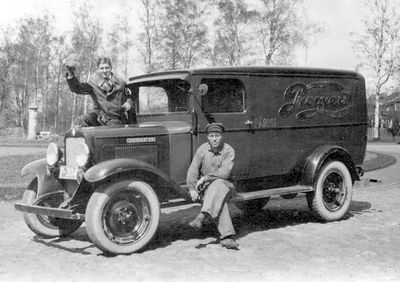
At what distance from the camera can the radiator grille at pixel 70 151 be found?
19.5 feet

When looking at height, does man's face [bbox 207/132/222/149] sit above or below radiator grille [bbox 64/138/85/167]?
above

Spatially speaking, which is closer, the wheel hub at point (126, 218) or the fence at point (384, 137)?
the wheel hub at point (126, 218)

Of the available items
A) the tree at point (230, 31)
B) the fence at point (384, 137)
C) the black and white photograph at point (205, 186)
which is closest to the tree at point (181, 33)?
the tree at point (230, 31)

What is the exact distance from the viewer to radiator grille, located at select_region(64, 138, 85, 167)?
19.5 ft

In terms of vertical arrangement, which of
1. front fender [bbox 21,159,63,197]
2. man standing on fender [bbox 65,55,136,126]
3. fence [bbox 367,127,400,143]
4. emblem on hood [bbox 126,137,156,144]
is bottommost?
fence [bbox 367,127,400,143]

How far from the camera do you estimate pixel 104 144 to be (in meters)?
5.70

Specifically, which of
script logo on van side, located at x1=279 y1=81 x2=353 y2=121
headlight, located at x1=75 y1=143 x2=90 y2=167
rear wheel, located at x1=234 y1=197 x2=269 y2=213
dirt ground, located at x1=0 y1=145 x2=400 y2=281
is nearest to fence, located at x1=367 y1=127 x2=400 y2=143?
script logo on van side, located at x1=279 y1=81 x2=353 y2=121

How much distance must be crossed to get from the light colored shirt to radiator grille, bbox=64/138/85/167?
4.36 feet

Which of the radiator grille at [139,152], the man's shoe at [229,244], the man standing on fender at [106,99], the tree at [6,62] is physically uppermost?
the tree at [6,62]

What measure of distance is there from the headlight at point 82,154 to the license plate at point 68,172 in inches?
8.7

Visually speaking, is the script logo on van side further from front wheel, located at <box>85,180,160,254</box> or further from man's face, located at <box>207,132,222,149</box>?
front wheel, located at <box>85,180,160,254</box>

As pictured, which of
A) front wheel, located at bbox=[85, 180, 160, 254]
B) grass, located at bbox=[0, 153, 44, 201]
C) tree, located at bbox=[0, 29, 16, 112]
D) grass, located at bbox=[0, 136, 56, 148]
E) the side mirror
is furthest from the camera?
tree, located at bbox=[0, 29, 16, 112]

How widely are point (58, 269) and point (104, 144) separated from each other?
1.48 metres

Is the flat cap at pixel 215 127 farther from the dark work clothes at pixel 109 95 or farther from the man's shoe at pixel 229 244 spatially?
the man's shoe at pixel 229 244
